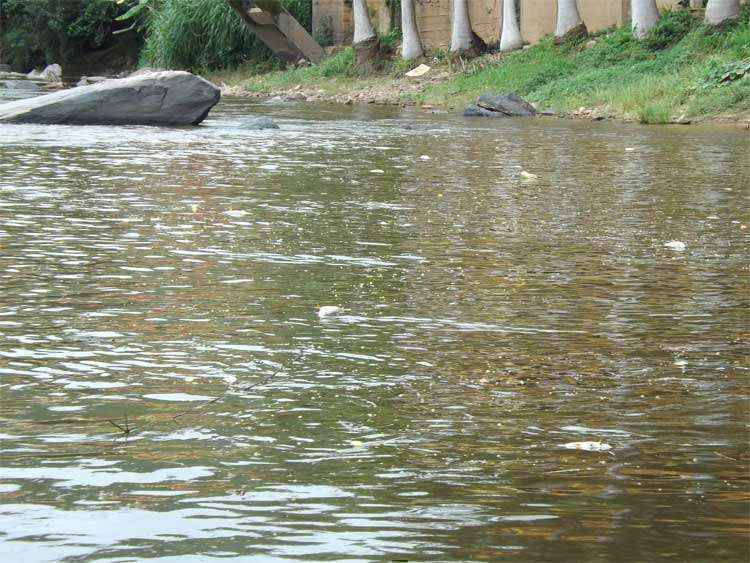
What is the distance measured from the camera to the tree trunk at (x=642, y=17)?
28.6 m

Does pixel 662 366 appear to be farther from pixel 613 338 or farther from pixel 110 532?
pixel 110 532

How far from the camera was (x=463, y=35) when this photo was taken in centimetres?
3506

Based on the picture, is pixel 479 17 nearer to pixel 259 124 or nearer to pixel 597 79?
pixel 597 79

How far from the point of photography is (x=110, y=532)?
3.37m

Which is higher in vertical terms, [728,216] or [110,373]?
[110,373]

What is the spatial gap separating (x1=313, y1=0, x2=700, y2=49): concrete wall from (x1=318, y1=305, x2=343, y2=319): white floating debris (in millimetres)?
26875

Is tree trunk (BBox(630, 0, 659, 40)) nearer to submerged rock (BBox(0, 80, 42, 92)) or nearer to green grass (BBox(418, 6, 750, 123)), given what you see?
green grass (BBox(418, 6, 750, 123))

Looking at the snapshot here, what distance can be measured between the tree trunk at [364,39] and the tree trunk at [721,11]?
42.1 ft

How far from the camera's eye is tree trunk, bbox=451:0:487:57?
34.6 meters

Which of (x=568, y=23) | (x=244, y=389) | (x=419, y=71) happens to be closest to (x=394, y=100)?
(x=419, y=71)

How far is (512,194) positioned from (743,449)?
752 centimetres

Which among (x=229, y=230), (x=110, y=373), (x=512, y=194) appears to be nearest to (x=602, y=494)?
(x=110, y=373)

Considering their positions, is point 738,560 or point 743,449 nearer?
point 738,560

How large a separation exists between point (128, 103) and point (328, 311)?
15098mm
